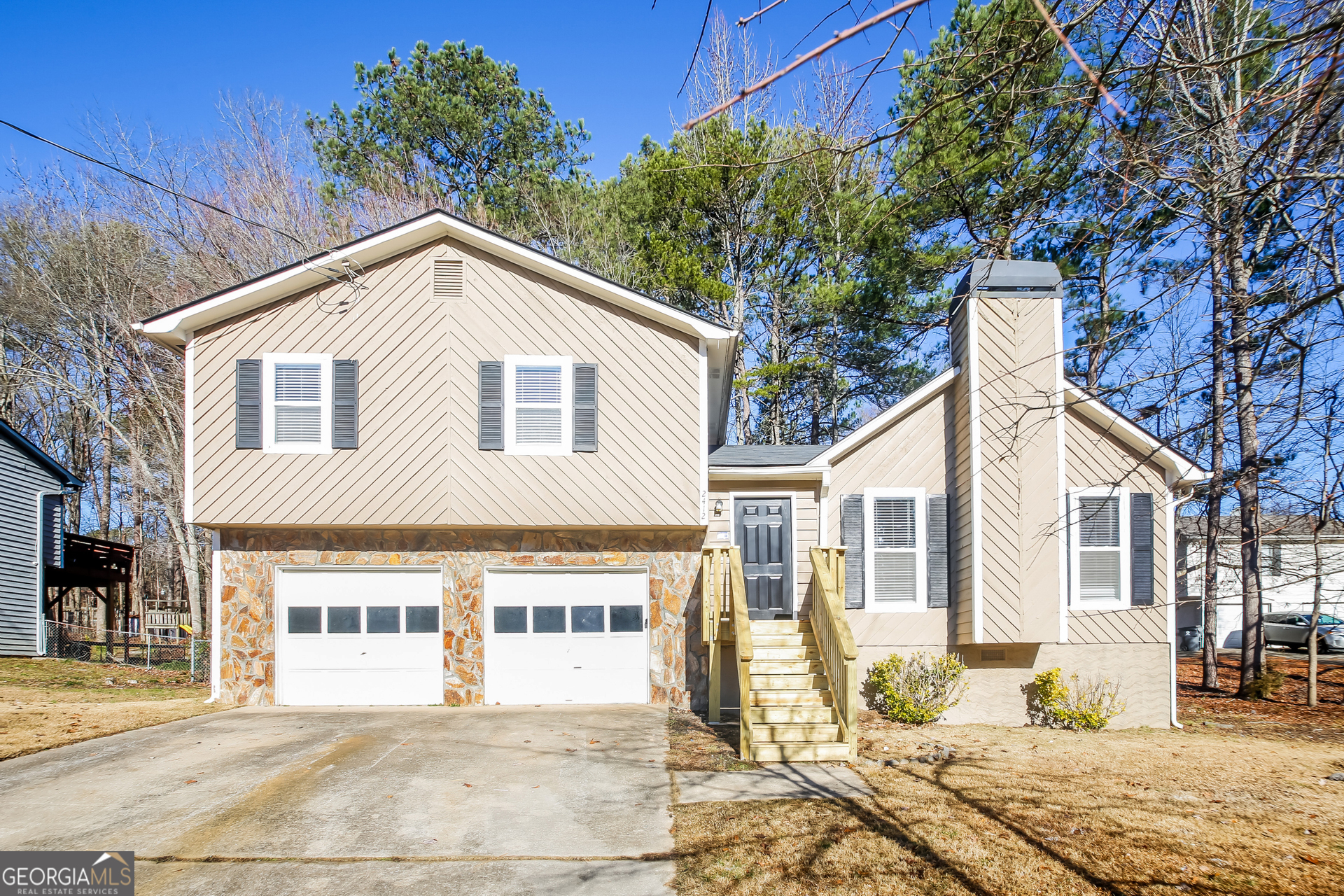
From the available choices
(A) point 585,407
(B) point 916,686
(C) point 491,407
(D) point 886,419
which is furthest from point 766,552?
(C) point 491,407

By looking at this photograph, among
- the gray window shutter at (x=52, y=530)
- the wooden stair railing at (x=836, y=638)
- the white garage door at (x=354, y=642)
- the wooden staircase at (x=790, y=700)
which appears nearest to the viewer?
the wooden staircase at (x=790, y=700)

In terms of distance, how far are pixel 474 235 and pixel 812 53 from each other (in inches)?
389

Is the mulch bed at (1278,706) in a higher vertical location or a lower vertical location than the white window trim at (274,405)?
lower

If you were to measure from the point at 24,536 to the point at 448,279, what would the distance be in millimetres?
13544

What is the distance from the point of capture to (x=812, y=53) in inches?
105

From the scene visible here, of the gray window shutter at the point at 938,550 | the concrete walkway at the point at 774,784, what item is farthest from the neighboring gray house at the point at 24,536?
the gray window shutter at the point at 938,550

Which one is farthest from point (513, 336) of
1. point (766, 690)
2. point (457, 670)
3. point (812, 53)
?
point (812, 53)

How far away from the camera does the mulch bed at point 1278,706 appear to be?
40.8ft

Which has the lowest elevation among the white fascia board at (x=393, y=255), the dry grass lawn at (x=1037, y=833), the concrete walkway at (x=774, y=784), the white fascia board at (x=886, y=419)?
the concrete walkway at (x=774, y=784)

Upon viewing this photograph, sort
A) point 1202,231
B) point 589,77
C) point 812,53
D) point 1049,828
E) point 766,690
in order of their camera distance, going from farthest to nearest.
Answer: point 766,690, point 1049,828, point 589,77, point 1202,231, point 812,53

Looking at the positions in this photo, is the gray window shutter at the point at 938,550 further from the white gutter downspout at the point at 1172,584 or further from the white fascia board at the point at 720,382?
the white fascia board at the point at 720,382

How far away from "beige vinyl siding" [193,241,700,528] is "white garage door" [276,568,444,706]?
107cm

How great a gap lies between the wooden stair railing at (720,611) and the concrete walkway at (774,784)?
3.70ft

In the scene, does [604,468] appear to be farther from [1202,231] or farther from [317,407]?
[1202,231]
